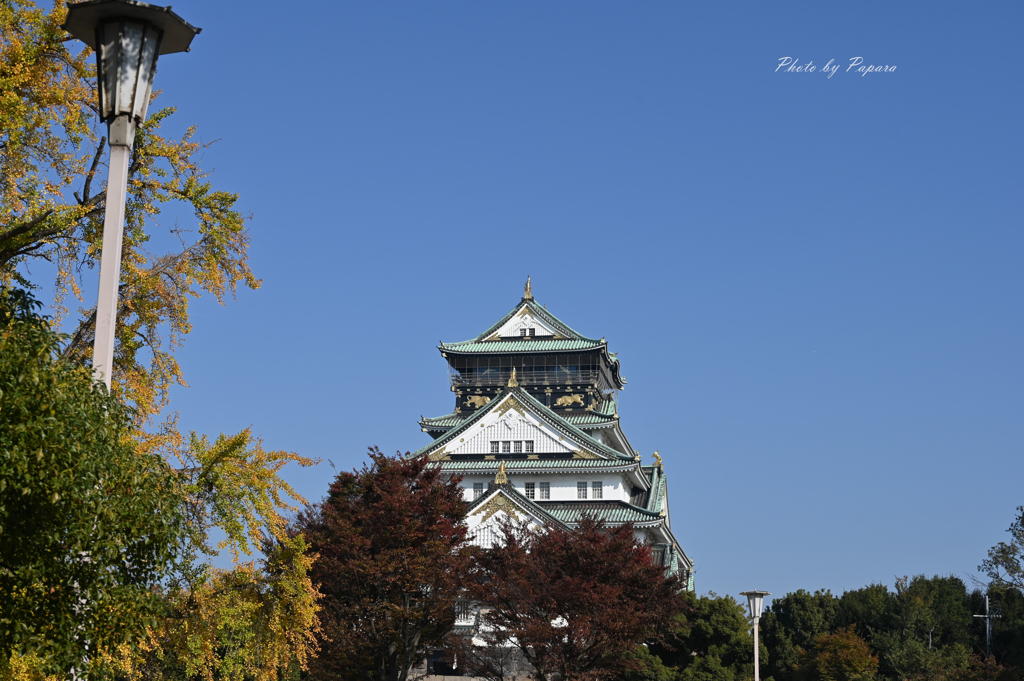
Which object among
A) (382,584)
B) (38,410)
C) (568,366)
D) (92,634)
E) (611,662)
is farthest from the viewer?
(568,366)

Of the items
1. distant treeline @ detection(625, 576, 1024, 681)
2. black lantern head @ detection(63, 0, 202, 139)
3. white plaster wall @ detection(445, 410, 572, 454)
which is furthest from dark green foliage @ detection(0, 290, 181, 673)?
white plaster wall @ detection(445, 410, 572, 454)

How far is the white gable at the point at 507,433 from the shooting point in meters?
52.8

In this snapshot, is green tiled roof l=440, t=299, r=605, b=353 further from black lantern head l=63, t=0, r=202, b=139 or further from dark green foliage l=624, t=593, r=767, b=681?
black lantern head l=63, t=0, r=202, b=139

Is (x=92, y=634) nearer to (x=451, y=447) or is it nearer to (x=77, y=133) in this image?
(x=77, y=133)

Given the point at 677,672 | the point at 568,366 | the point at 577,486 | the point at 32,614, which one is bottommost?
the point at 677,672

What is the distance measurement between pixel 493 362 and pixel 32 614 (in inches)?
1950

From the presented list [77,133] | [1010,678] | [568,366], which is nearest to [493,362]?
[568,366]

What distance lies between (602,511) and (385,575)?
73.5 feet

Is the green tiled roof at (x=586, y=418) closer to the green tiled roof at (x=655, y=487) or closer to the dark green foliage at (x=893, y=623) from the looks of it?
the green tiled roof at (x=655, y=487)

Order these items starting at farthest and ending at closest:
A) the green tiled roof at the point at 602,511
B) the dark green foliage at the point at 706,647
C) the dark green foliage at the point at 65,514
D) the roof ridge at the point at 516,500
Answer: the green tiled roof at the point at 602,511 < the roof ridge at the point at 516,500 < the dark green foliage at the point at 706,647 < the dark green foliage at the point at 65,514

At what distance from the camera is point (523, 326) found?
197 feet

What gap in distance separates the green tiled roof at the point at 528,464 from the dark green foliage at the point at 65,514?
41376mm

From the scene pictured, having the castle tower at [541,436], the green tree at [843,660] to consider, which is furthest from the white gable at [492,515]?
the green tree at [843,660]

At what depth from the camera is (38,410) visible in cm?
931
